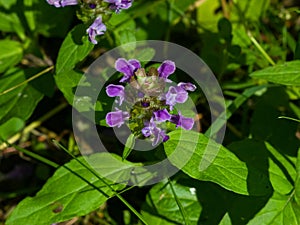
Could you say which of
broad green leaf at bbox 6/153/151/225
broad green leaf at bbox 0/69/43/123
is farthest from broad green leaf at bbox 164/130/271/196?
broad green leaf at bbox 0/69/43/123

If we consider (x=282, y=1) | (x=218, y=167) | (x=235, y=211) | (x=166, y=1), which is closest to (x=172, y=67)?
(x=218, y=167)

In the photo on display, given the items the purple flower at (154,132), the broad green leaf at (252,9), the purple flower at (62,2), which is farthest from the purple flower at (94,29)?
the broad green leaf at (252,9)

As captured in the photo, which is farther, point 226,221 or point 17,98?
point 17,98

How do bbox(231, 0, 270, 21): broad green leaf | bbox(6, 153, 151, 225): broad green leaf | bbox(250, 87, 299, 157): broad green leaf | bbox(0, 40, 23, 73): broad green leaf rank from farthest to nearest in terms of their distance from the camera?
bbox(231, 0, 270, 21): broad green leaf → bbox(0, 40, 23, 73): broad green leaf → bbox(250, 87, 299, 157): broad green leaf → bbox(6, 153, 151, 225): broad green leaf

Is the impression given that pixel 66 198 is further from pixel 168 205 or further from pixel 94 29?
pixel 94 29

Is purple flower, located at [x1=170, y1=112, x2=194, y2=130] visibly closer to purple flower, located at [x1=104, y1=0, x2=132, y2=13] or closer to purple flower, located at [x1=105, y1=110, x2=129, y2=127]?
purple flower, located at [x1=105, y1=110, x2=129, y2=127]

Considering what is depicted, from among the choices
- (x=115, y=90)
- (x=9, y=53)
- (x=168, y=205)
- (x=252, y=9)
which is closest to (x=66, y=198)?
(x=168, y=205)

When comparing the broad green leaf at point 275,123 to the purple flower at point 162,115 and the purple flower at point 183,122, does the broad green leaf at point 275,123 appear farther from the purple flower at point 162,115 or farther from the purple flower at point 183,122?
the purple flower at point 162,115
